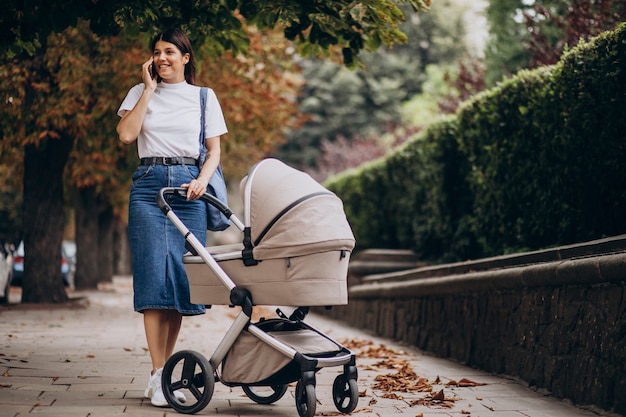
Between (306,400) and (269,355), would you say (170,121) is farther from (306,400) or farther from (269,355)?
(306,400)

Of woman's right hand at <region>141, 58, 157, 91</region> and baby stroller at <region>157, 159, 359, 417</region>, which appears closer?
baby stroller at <region>157, 159, 359, 417</region>

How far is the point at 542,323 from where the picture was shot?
6.02 metres


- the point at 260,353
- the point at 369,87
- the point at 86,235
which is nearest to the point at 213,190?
the point at 260,353

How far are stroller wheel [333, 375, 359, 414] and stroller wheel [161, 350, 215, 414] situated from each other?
2.38 feet

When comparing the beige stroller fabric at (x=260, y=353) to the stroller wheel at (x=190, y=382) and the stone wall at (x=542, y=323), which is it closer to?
the stroller wheel at (x=190, y=382)

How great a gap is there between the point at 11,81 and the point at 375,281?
5.68 metres

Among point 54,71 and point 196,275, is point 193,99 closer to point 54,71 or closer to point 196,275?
point 196,275

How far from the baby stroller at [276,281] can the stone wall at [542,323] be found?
1488 mm

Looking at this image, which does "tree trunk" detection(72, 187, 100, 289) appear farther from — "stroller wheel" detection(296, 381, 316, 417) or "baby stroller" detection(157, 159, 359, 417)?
"stroller wheel" detection(296, 381, 316, 417)

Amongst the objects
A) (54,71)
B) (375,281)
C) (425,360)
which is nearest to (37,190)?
(54,71)

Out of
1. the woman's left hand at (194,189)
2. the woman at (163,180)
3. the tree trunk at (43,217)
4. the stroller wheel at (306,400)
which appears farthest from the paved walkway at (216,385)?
the tree trunk at (43,217)

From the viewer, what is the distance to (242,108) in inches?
594

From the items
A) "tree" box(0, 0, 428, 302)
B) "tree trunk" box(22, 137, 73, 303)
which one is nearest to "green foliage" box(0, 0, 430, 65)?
A: "tree" box(0, 0, 428, 302)

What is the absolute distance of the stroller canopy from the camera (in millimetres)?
4496
